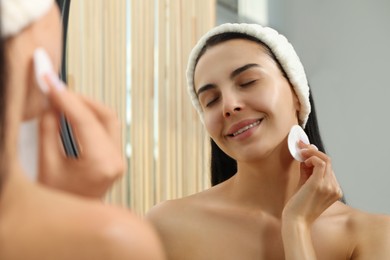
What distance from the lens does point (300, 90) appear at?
1277 mm

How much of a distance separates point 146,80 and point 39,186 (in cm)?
159

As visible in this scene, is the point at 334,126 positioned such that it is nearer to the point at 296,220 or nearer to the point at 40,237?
the point at 296,220

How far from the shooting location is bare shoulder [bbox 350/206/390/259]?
1.20 meters

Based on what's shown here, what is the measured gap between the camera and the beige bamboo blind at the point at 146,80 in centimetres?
197

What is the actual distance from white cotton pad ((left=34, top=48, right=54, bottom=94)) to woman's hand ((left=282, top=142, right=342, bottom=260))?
72 centimetres

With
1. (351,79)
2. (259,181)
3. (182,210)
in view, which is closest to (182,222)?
(182,210)

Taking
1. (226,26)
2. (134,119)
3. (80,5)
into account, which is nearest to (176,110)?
(134,119)

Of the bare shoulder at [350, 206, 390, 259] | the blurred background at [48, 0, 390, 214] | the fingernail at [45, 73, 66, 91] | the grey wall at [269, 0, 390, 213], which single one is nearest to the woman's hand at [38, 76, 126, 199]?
the fingernail at [45, 73, 66, 91]

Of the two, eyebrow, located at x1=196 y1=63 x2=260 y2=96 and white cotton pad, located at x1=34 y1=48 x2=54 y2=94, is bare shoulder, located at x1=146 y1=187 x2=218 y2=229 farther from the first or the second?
white cotton pad, located at x1=34 y1=48 x2=54 y2=94

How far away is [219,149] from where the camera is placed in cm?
→ 143

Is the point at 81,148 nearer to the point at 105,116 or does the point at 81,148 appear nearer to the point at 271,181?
the point at 105,116

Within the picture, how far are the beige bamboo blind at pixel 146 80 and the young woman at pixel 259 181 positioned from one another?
720 mm

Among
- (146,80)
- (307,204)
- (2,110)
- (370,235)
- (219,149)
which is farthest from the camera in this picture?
(146,80)

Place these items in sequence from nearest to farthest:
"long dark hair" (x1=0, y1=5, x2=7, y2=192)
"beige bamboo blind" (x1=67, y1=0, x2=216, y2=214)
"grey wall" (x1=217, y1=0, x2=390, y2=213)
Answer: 1. "long dark hair" (x1=0, y1=5, x2=7, y2=192)
2. "beige bamboo blind" (x1=67, y1=0, x2=216, y2=214)
3. "grey wall" (x1=217, y1=0, x2=390, y2=213)
